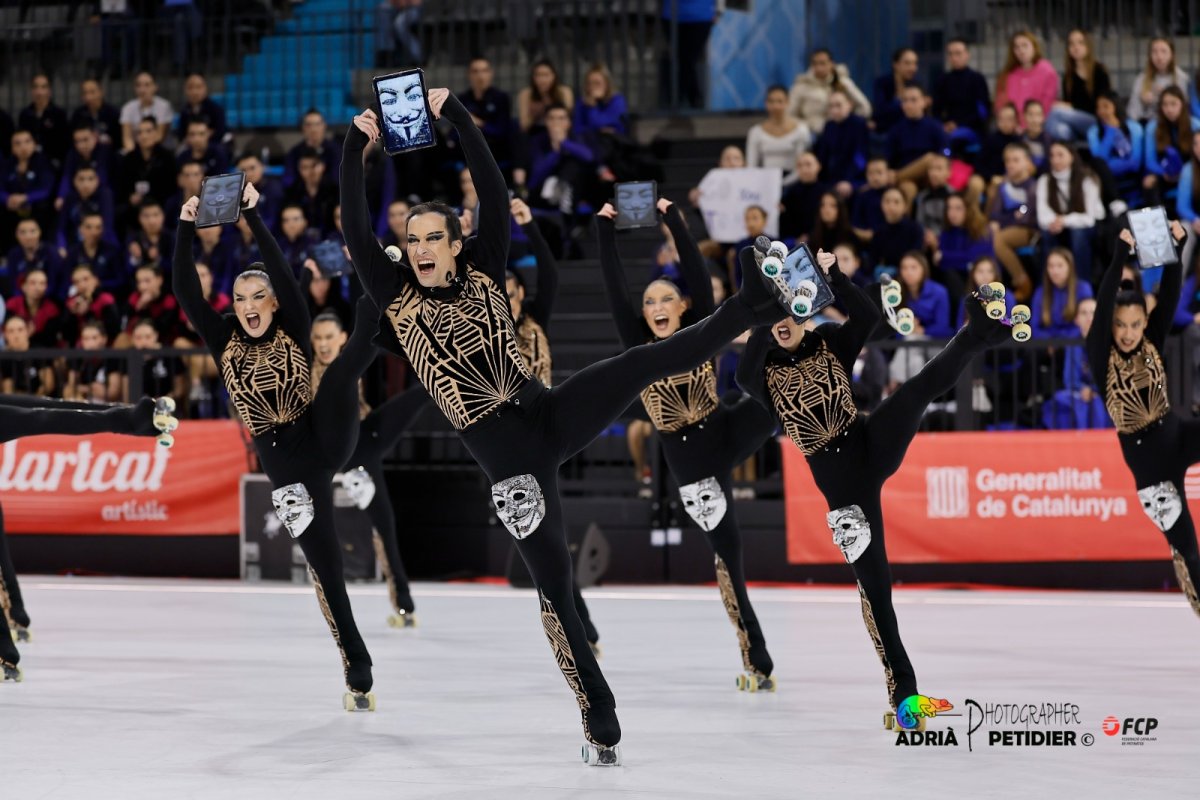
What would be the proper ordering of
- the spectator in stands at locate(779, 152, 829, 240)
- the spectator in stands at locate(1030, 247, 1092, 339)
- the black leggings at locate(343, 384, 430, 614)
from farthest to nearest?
the spectator in stands at locate(779, 152, 829, 240) → the spectator in stands at locate(1030, 247, 1092, 339) → the black leggings at locate(343, 384, 430, 614)

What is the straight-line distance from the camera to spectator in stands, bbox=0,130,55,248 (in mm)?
13344

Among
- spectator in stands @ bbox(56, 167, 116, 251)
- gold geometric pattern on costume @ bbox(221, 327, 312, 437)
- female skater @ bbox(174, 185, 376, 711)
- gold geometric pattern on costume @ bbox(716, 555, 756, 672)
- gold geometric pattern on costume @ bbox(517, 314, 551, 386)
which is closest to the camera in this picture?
female skater @ bbox(174, 185, 376, 711)

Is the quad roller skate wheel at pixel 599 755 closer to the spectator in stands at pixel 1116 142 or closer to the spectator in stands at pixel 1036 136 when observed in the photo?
the spectator in stands at pixel 1036 136

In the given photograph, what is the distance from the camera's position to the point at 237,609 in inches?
351

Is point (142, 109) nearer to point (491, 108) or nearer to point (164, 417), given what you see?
point (491, 108)

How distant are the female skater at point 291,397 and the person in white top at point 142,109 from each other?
8.33m

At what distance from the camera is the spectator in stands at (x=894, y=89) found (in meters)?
11.9

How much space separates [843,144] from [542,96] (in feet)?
7.90

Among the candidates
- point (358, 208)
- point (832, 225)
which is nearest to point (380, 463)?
point (358, 208)

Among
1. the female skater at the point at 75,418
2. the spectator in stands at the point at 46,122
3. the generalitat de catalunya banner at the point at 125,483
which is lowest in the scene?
the generalitat de catalunya banner at the point at 125,483

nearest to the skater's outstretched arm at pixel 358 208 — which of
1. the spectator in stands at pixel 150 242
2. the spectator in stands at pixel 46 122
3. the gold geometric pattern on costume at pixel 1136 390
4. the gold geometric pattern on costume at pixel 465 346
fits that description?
the gold geometric pattern on costume at pixel 465 346

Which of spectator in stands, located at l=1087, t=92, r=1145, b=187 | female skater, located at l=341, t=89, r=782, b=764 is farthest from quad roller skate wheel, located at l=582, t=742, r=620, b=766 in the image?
spectator in stands, located at l=1087, t=92, r=1145, b=187

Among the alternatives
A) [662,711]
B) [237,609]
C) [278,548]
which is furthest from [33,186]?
[662,711]

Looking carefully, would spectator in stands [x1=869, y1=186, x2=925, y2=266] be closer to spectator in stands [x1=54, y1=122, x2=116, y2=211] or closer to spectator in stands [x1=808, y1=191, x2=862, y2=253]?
spectator in stands [x1=808, y1=191, x2=862, y2=253]
